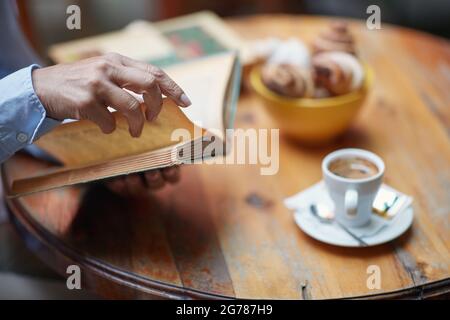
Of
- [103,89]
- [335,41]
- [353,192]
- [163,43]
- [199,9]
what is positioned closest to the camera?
[103,89]

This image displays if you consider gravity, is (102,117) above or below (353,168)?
above

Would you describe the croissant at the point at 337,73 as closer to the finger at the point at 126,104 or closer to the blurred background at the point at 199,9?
the finger at the point at 126,104

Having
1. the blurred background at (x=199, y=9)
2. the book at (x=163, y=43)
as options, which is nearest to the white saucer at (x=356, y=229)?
the book at (x=163, y=43)

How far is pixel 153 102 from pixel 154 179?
21cm

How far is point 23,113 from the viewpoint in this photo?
2.39 feet

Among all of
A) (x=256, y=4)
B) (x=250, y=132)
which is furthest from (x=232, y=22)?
(x=256, y=4)

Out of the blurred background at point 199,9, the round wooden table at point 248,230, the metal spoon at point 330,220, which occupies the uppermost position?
the metal spoon at point 330,220

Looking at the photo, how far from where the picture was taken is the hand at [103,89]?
2.29 ft

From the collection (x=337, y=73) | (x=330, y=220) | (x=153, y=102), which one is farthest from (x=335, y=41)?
(x=153, y=102)

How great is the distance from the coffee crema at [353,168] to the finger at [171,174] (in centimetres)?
24

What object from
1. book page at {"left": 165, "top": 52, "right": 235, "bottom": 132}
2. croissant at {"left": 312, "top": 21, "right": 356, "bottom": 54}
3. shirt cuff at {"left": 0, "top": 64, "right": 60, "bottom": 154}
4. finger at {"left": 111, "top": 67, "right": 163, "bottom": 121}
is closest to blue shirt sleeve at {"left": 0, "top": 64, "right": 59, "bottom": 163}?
shirt cuff at {"left": 0, "top": 64, "right": 60, "bottom": 154}

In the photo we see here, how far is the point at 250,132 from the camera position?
42.6 inches

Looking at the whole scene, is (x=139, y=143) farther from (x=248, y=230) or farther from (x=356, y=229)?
(x=356, y=229)
